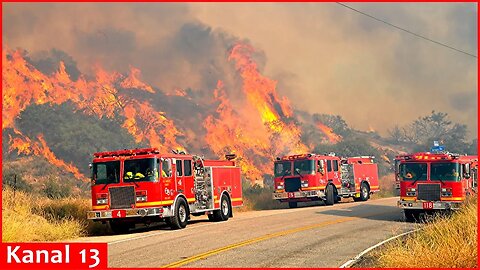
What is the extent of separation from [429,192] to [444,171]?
3.08 feet

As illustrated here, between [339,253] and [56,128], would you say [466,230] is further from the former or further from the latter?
[56,128]

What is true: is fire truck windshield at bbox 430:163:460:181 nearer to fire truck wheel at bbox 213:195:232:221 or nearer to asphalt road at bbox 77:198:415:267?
asphalt road at bbox 77:198:415:267

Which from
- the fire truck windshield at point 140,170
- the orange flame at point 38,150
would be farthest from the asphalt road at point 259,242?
the orange flame at point 38,150

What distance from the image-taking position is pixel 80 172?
67375mm

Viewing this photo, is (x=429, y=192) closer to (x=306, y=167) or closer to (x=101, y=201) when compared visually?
(x=306, y=167)

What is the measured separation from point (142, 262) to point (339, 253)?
14.2ft

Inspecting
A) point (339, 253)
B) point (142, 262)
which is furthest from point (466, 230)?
point (142, 262)

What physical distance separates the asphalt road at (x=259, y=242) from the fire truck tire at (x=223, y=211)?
3.20ft

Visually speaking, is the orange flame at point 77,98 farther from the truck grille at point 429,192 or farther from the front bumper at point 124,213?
the truck grille at point 429,192

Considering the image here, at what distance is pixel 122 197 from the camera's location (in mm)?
20797

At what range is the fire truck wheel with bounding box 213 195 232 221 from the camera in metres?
25.0

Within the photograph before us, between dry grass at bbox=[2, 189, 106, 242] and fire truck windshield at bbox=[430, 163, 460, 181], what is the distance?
1153cm

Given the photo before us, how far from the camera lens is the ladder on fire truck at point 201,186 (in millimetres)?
24078

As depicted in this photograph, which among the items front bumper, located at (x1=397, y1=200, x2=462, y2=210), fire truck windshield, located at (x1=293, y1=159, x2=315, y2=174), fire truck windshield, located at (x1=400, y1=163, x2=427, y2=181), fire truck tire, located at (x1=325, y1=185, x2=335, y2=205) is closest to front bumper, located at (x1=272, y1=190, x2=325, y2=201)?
fire truck tire, located at (x1=325, y1=185, x2=335, y2=205)
